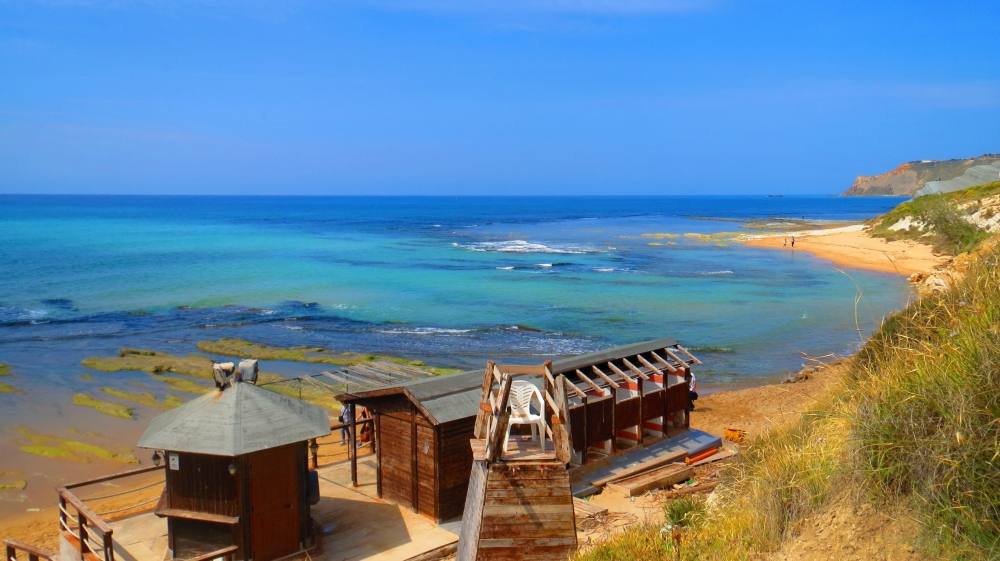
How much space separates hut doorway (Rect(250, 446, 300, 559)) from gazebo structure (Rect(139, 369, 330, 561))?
0.02 metres

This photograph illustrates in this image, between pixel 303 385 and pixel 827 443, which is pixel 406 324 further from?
pixel 827 443

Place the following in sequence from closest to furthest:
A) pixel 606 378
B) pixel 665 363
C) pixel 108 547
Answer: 1. pixel 108 547
2. pixel 606 378
3. pixel 665 363

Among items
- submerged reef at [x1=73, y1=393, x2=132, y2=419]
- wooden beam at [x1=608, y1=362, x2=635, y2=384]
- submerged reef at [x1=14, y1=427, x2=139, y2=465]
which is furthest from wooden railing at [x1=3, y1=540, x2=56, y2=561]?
wooden beam at [x1=608, y1=362, x2=635, y2=384]

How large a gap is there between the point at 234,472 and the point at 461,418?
383 centimetres

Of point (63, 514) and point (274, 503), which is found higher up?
point (274, 503)

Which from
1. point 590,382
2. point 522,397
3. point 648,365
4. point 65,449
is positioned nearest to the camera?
point 522,397

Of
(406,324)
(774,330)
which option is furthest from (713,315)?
(406,324)

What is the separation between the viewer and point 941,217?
1017 inches

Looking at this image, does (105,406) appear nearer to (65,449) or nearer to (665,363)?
(65,449)

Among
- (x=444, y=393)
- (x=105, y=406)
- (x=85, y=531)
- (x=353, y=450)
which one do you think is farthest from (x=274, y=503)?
(x=105, y=406)

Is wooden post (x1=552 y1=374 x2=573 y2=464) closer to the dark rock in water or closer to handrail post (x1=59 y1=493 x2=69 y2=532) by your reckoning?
handrail post (x1=59 y1=493 x2=69 y2=532)

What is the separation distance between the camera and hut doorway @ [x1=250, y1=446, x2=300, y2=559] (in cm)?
1098

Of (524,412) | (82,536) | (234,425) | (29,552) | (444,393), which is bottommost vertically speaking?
(29,552)

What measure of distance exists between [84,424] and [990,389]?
23.1 meters
